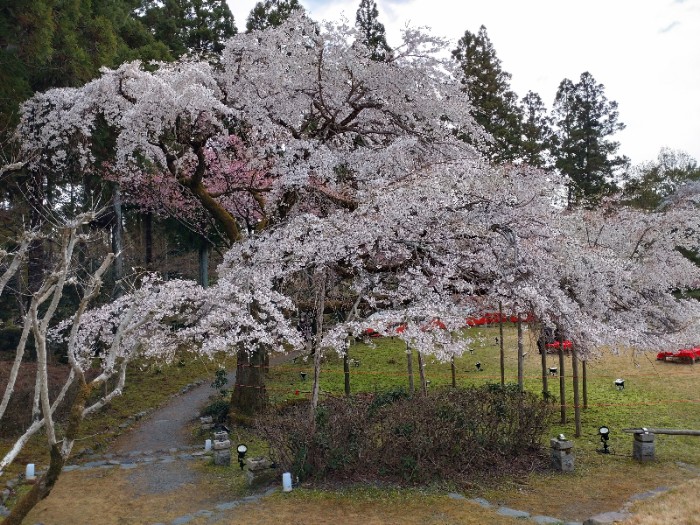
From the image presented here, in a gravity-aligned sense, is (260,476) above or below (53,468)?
below

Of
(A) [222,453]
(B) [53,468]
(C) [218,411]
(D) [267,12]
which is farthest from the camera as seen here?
(D) [267,12]

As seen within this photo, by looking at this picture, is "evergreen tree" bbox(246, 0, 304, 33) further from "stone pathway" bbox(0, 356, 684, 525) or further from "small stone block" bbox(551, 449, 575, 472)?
"small stone block" bbox(551, 449, 575, 472)

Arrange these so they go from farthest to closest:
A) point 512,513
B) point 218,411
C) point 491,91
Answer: point 491,91
point 218,411
point 512,513

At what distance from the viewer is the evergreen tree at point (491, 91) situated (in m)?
Answer: 24.0

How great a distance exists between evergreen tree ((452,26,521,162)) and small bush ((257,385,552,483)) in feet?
58.2

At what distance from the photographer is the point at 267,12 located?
21.9 m

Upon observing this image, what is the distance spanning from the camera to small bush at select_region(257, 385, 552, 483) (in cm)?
770

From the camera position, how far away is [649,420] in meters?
11.2

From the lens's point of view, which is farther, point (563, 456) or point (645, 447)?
point (645, 447)

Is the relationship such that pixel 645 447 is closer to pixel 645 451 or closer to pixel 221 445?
pixel 645 451

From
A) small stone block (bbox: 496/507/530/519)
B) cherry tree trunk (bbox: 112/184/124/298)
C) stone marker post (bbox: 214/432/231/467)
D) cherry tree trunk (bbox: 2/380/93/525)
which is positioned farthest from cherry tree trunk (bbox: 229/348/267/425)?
small stone block (bbox: 496/507/530/519)

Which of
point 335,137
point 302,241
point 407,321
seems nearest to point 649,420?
point 407,321

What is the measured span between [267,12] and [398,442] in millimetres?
19913

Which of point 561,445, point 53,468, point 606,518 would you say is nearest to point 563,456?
point 561,445
